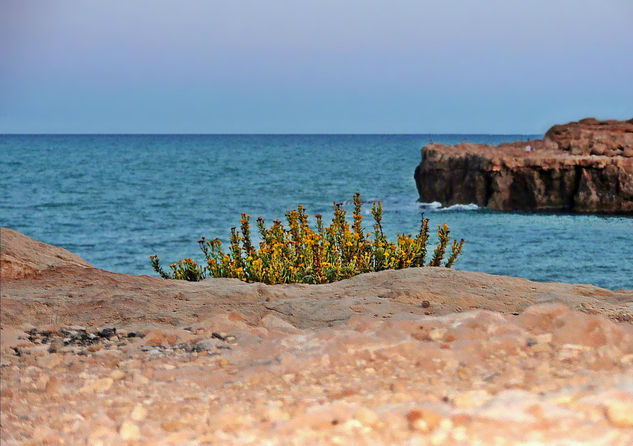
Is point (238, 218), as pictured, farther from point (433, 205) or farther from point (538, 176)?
point (538, 176)

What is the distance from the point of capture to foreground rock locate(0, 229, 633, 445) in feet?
9.58

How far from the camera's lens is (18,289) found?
577 cm

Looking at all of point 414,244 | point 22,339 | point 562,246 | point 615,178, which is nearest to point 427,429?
point 22,339

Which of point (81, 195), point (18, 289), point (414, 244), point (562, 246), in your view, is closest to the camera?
point (18, 289)

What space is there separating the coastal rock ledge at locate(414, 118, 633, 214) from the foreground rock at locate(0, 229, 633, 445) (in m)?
18.4

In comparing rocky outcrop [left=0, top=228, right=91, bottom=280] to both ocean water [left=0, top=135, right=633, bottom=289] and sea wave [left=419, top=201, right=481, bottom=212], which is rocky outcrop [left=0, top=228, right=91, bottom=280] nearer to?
ocean water [left=0, top=135, right=633, bottom=289]

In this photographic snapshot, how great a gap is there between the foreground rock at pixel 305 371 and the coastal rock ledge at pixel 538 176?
18355 mm

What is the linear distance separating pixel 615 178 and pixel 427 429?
21.8 meters

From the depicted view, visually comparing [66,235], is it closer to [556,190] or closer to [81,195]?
[81,195]

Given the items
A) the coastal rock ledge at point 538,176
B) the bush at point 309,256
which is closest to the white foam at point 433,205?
the coastal rock ledge at point 538,176

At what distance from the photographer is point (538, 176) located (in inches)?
925

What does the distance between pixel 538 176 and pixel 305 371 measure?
21353 millimetres

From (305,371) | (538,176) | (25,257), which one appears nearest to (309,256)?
(25,257)

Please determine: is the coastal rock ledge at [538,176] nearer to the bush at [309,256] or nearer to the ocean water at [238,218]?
the ocean water at [238,218]
